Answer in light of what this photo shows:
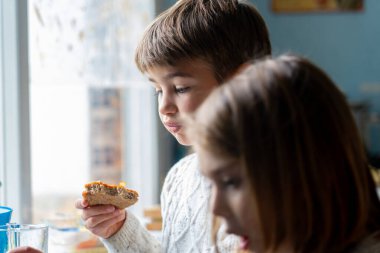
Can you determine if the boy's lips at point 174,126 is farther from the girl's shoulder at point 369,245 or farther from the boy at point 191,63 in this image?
the girl's shoulder at point 369,245

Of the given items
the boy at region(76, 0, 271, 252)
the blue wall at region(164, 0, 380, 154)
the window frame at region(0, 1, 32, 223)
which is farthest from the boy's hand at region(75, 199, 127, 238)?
the blue wall at region(164, 0, 380, 154)

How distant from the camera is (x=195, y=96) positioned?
1.24m

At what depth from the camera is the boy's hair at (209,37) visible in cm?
126

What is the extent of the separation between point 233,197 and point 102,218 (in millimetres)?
594

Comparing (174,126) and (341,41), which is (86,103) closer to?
(174,126)

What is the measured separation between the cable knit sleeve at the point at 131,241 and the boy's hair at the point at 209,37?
34 centimetres

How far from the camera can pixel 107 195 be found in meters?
1.29

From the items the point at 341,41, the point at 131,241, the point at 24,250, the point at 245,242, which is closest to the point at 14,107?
the point at 131,241

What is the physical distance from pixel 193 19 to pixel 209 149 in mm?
530

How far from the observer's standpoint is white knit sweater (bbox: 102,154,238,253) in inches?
53.8

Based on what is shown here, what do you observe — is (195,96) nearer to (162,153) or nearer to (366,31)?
(162,153)

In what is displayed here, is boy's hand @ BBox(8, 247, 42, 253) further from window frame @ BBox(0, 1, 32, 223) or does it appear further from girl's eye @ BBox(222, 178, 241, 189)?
window frame @ BBox(0, 1, 32, 223)

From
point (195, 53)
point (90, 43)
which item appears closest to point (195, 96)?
point (195, 53)

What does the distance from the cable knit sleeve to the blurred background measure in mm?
354
